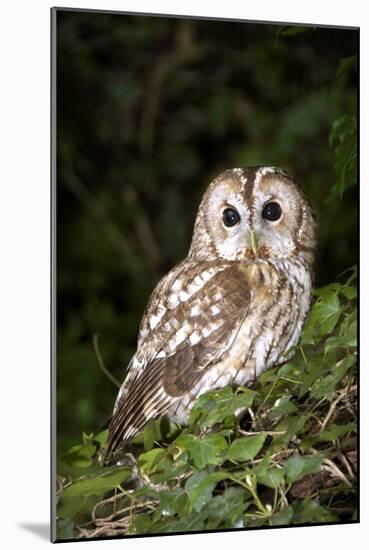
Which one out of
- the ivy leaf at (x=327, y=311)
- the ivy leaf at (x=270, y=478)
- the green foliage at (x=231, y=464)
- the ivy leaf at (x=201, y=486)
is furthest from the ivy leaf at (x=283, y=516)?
the ivy leaf at (x=327, y=311)

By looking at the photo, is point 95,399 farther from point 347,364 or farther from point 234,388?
point 347,364

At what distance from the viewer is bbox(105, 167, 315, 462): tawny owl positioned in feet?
9.25

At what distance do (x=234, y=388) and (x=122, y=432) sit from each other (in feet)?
1.02

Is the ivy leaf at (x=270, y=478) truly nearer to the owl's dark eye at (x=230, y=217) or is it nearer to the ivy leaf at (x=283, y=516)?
the ivy leaf at (x=283, y=516)

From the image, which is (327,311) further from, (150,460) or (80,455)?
(80,455)

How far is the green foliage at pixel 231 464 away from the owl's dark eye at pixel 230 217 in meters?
0.31

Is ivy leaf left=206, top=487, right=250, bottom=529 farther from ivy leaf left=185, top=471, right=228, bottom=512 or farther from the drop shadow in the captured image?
the drop shadow

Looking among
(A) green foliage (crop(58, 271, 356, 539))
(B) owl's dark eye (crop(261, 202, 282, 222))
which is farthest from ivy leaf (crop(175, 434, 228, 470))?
(B) owl's dark eye (crop(261, 202, 282, 222))

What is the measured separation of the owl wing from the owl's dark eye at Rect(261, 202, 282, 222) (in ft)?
0.50

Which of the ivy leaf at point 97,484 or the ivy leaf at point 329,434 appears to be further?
the ivy leaf at point 329,434

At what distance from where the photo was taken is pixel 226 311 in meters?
2.83

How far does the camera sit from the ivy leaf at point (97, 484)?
9.08 ft

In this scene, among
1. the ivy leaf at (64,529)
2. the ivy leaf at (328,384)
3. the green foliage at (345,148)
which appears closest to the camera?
the ivy leaf at (64,529)

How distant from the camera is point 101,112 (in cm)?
282
